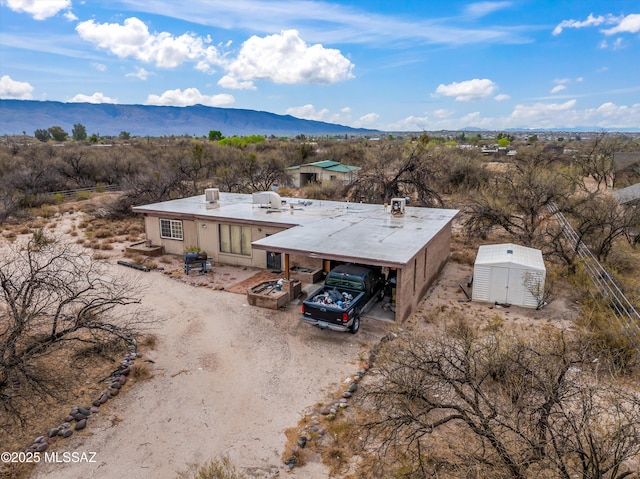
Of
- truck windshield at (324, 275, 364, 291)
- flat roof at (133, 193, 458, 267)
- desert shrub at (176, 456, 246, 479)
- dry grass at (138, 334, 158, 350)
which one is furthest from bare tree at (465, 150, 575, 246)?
desert shrub at (176, 456, 246, 479)

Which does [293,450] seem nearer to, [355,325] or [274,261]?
[355,325]

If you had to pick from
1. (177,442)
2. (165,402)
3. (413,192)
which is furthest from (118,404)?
(413,192)

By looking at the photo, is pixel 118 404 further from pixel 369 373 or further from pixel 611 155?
pixel 611 155

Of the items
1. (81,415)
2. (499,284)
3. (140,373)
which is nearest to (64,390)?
(81,415)

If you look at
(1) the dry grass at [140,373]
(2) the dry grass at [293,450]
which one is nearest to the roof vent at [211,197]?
(1) the dry grass at [140,373]

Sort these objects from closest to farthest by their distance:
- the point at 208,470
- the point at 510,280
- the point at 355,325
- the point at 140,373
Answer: the point at 208,470, the point at 140,373, the point at 355,325, the point at 510,280

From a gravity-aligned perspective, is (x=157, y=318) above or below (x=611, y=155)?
below

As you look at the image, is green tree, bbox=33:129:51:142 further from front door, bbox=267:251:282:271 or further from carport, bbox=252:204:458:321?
carport, bbox=252:204:458:321
